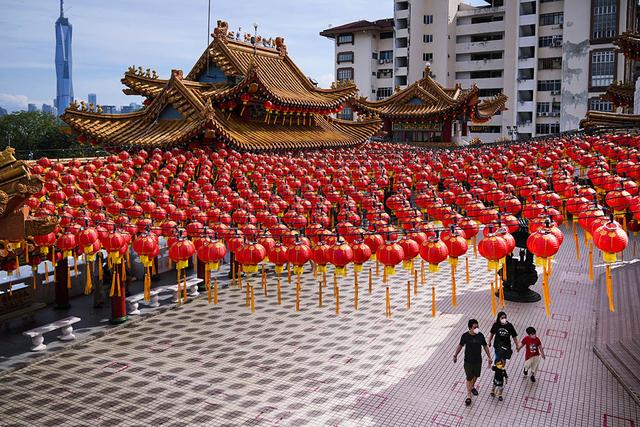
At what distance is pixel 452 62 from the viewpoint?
5259 cm

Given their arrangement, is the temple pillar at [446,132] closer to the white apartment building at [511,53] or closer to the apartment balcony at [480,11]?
the white apartment building at [511,53]

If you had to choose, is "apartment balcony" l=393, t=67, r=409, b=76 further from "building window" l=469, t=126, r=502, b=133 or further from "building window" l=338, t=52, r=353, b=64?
"building window" l=469, t=126, r=502, b=133

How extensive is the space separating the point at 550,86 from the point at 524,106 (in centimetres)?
258

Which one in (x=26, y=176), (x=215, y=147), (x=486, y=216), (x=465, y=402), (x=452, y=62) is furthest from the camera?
(x=452, y=62)

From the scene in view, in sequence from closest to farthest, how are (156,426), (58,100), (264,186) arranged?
1. (156,426)
2. (264,186)
3. (58,100)

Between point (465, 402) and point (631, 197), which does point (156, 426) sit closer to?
point (465, 402)

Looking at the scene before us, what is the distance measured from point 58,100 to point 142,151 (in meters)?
53.7

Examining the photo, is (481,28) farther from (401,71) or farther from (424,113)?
(424,113)

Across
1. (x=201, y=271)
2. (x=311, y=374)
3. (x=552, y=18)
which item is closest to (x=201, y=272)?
(x=201, y=271)

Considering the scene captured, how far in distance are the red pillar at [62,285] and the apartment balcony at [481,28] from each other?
46695 mm

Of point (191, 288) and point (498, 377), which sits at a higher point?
point (191, 288)

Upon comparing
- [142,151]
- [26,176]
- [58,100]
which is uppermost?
[58,100]

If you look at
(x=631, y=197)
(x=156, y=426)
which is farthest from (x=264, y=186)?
(x=631, y=197)

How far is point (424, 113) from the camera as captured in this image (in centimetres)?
3300
